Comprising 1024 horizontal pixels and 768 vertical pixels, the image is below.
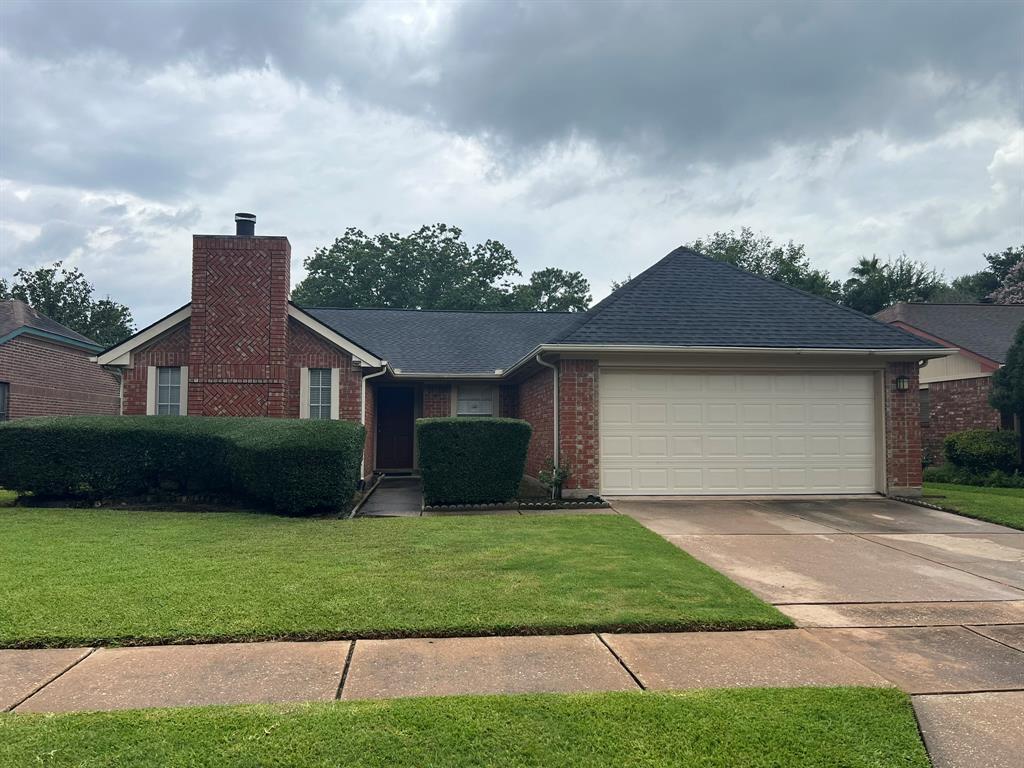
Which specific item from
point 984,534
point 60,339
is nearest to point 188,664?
point 984,534

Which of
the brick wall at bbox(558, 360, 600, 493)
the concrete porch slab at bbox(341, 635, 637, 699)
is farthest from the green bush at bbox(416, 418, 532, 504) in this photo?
the concrete porch slab at bbox(341, 635, 637, 699)

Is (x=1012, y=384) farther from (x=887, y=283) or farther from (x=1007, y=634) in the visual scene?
(x=887, y=283)

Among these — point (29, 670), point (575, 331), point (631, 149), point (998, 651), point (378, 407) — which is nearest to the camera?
point (29, 670)

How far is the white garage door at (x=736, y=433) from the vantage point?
1113 cm

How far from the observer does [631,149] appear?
14.6m

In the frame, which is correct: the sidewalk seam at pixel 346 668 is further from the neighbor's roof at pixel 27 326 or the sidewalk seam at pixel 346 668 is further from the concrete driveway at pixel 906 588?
the neighbor's roof at pixel 27 326

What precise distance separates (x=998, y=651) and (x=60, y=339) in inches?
948

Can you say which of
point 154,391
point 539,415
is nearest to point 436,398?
point 539,415

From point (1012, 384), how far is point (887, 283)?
961 inches

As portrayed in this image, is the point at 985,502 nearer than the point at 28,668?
No

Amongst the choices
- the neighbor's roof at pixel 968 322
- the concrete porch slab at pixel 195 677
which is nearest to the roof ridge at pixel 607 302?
the concrete porch slab at pixel 195 677

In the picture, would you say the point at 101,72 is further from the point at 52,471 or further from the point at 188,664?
the point at 188,664

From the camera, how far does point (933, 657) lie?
3941mm

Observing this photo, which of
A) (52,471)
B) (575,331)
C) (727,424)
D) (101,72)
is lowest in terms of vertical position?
(52,471)
